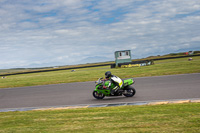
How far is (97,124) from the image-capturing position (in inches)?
257

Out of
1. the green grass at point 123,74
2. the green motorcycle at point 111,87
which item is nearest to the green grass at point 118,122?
the green motorcycle at point 111,87

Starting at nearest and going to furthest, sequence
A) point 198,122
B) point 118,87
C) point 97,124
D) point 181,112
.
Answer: point 198,122 → point 97,124 → point 181,112 → point 118,87

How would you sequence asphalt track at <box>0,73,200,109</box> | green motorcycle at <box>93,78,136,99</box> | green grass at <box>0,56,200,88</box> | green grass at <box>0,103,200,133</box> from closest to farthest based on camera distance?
green grass at <box>0,103,200,133</box>
asphalt track at <box>0,73,200,109</box>
green motorcycle at <box>93,78,136,99</box>
green grass at <box>0,56,200,88</box>

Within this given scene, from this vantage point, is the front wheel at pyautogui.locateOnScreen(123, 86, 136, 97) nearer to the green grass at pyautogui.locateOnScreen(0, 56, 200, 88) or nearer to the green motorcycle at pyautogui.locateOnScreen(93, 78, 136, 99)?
the green motorcycle at pyautogui.locateOnScreen(93, 78, 136, 99)

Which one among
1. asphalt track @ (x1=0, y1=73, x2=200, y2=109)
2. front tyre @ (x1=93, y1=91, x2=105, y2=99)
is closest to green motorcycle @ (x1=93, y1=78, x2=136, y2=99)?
front tyre @ (x1=93, y1=91, x2=105, y2=99)

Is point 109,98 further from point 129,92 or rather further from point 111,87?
point 129,92

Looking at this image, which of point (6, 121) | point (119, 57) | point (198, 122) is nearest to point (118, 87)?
point (6, 121)

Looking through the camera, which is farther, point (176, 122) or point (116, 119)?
point (116, 119)

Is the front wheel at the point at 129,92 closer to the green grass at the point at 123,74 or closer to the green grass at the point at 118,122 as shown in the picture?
the green grass at the point at 118,122

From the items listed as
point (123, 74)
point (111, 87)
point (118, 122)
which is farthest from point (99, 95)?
point (123, 74)

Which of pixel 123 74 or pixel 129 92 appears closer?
pixel 129 92

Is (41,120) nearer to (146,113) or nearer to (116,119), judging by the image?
(116,119)

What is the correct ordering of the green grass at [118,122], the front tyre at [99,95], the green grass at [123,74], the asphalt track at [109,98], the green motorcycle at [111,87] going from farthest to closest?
the green grass at [123,74]
the front tyre at [99,95]
the green motorcycle at [111,87]
the asphalt track at [109,98]
the green grass at [118,122]

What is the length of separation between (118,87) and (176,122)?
242 inches
